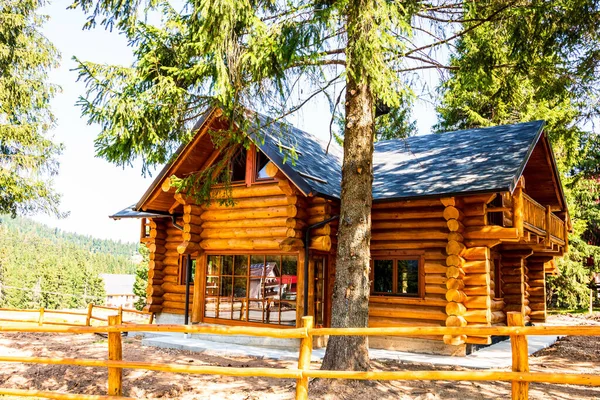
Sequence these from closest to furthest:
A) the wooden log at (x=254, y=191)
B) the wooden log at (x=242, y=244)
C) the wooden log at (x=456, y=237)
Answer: the wooden log at (x=456, y=237)
the wooden log at (x=242, y=244)
the wooden log at (x=254, y=191)

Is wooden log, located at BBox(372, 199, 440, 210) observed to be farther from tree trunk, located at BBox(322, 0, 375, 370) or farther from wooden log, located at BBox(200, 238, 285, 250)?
tree trunk, located at BBox(322, 0, 375, 370)

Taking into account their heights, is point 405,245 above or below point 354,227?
below

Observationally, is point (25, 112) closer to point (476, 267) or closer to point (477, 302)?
point (476, 267)

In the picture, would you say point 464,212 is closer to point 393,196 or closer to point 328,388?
point 393,196

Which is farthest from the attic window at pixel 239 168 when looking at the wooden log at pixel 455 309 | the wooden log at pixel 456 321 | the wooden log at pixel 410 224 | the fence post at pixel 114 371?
the fence post at pixel 114 371

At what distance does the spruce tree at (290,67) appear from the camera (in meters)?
7.21

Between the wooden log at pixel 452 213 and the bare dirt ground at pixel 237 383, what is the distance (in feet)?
10.8

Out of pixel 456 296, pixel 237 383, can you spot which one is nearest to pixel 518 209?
pixel 456 296

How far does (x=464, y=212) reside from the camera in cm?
1140

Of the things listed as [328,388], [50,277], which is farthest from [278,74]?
[50,277]

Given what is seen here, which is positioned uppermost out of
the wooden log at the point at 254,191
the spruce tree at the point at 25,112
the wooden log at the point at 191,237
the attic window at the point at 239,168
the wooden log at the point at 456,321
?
the spruce tree at the point at 25,112

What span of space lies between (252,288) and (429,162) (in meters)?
5.98

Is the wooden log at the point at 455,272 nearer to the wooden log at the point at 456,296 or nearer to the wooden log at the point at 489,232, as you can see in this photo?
the wooden log at the point at 456,296

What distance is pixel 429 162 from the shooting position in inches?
537
